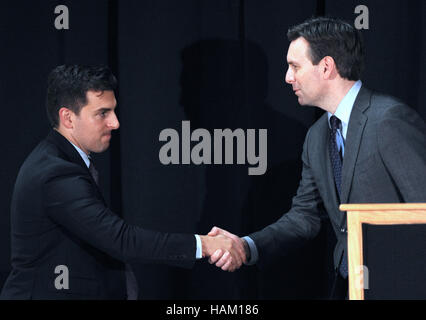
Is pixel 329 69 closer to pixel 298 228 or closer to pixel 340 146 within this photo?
pixel 340 146

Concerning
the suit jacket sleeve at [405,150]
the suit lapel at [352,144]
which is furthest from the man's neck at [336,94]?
the suit jacket sleeve at [405,150]

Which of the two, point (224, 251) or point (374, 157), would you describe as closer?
point (374, 157)

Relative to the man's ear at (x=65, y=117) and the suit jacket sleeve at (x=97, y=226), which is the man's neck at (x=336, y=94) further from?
the man's ear at (x=65, y=117)

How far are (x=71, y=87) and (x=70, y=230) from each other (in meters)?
0.48

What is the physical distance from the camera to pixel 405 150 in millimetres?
1794

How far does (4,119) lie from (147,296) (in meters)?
0.96

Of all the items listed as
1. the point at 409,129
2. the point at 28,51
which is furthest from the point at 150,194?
the point at 409,129

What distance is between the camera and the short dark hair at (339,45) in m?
2.09

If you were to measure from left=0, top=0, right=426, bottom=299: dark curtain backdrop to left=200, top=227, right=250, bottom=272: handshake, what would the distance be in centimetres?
27

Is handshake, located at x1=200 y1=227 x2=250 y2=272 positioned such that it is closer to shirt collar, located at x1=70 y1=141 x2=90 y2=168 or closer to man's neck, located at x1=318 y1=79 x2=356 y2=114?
shirt collar, located at x1=70 y1=141 x2=90 y2=168

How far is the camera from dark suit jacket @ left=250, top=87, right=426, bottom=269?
179 cm

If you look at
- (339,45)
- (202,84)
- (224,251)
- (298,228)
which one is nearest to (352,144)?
(339,45)

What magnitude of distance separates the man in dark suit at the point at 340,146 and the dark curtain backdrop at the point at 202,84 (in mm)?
246

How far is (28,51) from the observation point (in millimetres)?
2568
